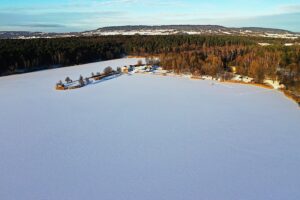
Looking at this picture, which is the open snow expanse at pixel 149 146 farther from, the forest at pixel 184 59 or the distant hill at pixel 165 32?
the distant hill at pixel 165 32

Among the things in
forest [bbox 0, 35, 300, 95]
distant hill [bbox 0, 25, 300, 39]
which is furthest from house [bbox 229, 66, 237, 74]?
distant hill [bbox 0, 25, 300, 39]

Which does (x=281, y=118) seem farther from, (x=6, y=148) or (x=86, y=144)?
(x=6, y=148)

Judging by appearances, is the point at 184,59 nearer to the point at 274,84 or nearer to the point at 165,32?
the point at 274,84

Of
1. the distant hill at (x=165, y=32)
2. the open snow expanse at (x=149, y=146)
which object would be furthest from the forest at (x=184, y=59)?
the distant hill at (x=165, y=32)

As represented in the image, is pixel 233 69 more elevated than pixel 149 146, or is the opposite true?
pixel 149 146

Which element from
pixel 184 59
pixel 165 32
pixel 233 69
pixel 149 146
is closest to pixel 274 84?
pixel 233 69

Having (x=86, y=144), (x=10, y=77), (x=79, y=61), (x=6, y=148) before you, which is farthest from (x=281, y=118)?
(x=79, y=61)

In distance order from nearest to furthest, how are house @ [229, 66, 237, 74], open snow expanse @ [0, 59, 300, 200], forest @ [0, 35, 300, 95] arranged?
open snow expanse @ [0, 59, 300, 200] → forest @ [0, 35, 300, 95] → house @ [229, 66, 237, 74]

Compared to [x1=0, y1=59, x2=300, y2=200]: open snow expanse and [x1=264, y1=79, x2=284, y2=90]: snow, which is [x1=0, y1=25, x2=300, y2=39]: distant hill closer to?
[x1=264, y1=79, x2=284, y2=90]: snow

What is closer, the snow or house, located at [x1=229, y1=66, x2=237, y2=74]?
the snow
